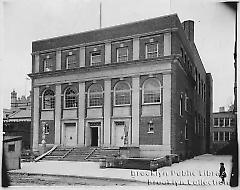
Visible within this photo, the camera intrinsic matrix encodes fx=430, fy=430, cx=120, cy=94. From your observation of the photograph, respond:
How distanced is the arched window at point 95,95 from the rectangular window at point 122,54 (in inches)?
22.9

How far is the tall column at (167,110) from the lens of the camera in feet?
21.9

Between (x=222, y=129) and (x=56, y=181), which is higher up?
(x=222, y=129)

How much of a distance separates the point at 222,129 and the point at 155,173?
1.17 metres

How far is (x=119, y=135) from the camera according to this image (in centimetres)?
709

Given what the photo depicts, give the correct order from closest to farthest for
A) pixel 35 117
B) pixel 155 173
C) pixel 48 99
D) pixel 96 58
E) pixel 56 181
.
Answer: pixel 155 173
pixel 56 181
pixel 48 99
pixel 35 117
pixel 96 58

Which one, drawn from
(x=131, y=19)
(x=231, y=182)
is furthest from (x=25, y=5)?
(x=231, y=182)

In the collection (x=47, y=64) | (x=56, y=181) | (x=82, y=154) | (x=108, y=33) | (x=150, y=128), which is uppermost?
(x=108, y=33)

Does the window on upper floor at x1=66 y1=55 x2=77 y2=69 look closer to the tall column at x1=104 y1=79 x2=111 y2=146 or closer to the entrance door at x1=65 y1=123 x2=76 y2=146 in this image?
the tall column at x1=104 y1=79 x2=111 y2=146

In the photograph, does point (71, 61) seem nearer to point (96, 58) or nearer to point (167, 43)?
point (96, 58)

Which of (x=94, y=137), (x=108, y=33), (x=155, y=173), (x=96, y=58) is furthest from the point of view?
(x=96, y=58)

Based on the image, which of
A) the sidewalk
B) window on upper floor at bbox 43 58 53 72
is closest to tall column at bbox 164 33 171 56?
the sidewalk

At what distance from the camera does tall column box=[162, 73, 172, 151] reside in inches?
263

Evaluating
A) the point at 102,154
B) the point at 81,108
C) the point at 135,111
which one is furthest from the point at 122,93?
the point at 102,154

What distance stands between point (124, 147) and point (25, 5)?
2.60 m
